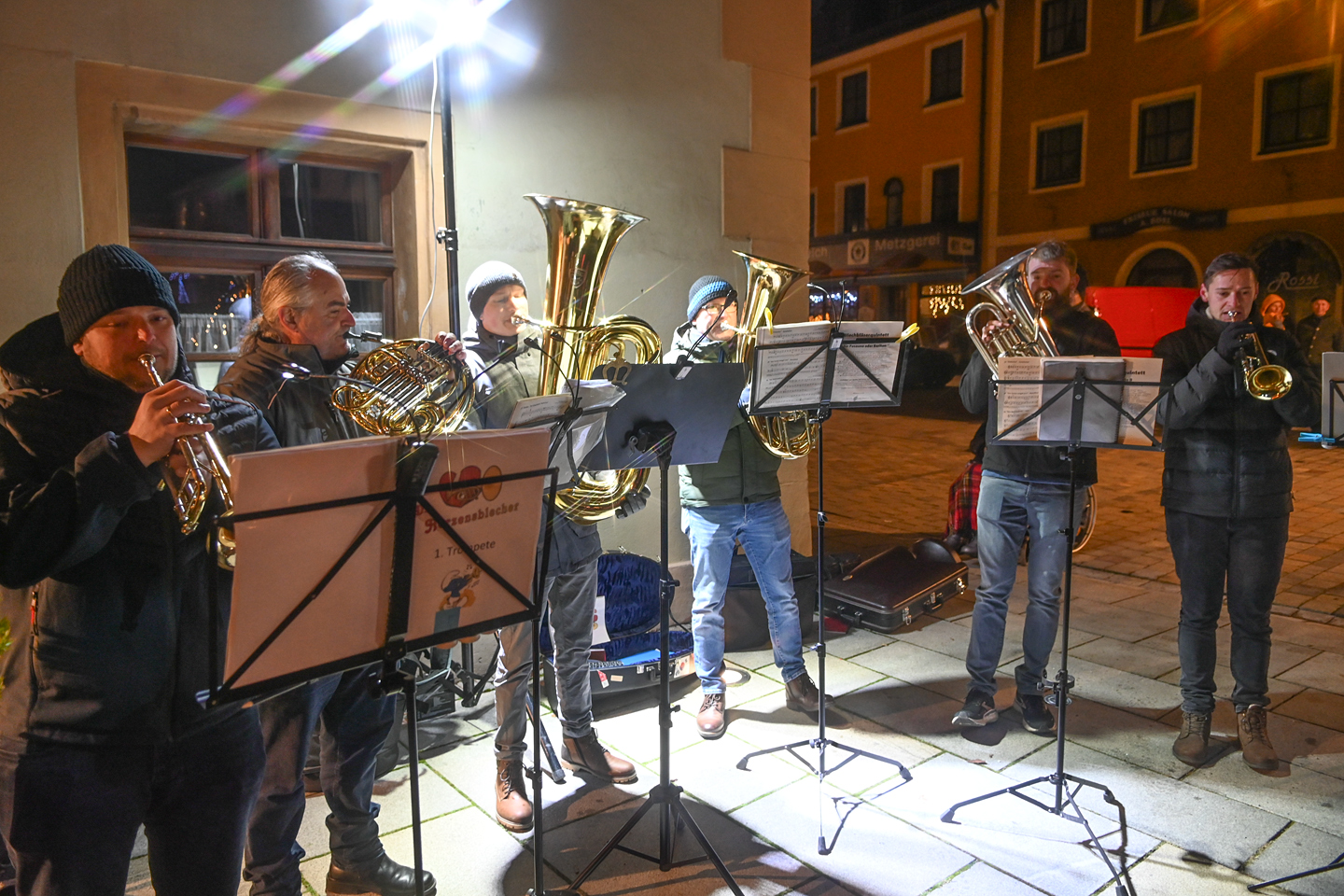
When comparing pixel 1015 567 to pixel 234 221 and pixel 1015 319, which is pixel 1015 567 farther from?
pixel 234 221

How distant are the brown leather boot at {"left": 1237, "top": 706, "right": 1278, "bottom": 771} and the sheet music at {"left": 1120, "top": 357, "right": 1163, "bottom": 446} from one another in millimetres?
1421

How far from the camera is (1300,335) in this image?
16.6m

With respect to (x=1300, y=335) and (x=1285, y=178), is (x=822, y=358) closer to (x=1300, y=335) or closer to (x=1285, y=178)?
(x=1300, y=335)

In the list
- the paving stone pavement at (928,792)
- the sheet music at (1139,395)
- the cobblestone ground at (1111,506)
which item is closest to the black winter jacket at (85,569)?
the paving stone pavement at (928,792)

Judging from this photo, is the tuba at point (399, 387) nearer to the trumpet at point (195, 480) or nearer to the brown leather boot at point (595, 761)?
the trumpet at point (195, 480)

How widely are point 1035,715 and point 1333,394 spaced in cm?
184

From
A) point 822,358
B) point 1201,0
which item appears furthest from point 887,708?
point 1201,0

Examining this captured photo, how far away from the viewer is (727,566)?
429cm

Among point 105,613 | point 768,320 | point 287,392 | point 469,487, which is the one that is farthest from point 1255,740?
point 105,613

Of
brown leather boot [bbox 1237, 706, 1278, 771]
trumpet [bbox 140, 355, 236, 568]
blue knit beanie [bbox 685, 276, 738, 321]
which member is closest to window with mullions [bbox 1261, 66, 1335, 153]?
brown leather boot [bbox 1237, 706, 1278, 771]

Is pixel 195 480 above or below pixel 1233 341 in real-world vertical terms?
below

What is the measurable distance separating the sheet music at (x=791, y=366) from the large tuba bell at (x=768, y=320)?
1.20 ft

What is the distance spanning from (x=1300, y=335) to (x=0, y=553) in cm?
2004

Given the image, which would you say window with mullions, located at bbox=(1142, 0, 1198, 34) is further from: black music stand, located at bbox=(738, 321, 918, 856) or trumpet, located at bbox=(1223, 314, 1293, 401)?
black music stand, located at bbox=(738, 321, 918, 856)
